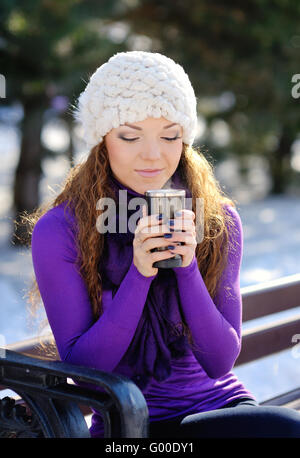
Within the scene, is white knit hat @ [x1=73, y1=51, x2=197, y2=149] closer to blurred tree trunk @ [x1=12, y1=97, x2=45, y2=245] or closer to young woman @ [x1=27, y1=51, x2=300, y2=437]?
young woman @ [x1=27, y1=51, x2=300, y2=437]

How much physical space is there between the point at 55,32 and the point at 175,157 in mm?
5950

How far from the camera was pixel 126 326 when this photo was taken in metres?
1.65

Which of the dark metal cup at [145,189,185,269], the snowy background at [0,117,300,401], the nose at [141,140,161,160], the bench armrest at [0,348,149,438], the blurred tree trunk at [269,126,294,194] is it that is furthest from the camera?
the blurred tree trunk at [269,126,294,194]

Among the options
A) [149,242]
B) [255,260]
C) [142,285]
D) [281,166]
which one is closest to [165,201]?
[149,242]

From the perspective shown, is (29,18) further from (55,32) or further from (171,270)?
(171,270)

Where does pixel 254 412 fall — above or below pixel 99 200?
below

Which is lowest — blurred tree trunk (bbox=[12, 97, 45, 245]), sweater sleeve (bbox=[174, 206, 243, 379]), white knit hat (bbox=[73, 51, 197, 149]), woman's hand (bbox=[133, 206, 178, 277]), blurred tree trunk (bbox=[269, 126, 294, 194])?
sweater sleeve (bbox=[174, 206, 243, 379])

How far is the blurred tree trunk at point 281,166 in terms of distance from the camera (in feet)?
51.5

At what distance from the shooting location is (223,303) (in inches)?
76.5

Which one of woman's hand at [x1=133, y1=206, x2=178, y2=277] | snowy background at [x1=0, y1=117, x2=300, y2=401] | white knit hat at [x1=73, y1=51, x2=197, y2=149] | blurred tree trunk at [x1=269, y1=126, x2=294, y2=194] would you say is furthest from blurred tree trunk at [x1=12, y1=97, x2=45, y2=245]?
blurred tree trunk at [x1=269, y1=126, x2=294, y2=194]

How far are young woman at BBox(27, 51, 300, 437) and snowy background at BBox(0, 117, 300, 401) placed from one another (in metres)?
0.32

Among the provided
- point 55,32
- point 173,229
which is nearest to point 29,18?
point 55,32

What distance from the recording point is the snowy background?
164 inches

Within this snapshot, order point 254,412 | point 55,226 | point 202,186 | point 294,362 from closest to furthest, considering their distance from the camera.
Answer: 1. point 254,412
2. point 55,226
3. point 202,186
4. point 294,362
